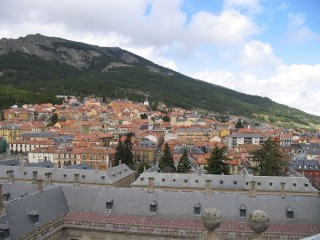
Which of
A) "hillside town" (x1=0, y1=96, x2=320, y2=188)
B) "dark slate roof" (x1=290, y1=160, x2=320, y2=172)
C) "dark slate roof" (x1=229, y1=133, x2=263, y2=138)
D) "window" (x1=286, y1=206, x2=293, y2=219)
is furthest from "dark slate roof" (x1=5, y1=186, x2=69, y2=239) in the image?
"dark slate roof" (x1=229, y1=133, x2=263, y2=138)

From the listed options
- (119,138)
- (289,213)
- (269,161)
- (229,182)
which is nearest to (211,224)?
(289,213)

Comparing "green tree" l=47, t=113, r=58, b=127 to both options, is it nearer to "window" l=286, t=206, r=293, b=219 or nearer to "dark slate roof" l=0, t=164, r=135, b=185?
"dark slate roof" l=0, t=164, r=135, b=185

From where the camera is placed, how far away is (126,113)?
15962 centimetres

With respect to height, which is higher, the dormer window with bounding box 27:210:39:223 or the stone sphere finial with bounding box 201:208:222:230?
the stone sphere finial with bounding box 201:208:222:230

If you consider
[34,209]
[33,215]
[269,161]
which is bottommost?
[33,215]

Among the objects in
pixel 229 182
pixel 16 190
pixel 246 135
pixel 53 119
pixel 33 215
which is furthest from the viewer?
pixel 53 119

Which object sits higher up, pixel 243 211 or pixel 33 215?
pixel 243 211

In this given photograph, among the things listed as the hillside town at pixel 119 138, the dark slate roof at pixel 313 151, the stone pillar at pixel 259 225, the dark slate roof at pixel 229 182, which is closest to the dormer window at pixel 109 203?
the dark slate roof at pixel 229 182

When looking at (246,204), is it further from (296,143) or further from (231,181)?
(296,143)

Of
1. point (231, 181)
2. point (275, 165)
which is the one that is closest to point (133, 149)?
point (275, 165)

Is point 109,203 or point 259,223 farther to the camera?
point 109,203

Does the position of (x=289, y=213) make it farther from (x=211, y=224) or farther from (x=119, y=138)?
(x=119, y=138)

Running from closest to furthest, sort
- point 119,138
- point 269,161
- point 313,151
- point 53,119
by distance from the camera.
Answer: point 269,161 → point 313,151 → point 119,138 → point 53,119

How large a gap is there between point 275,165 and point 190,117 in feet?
321
